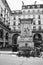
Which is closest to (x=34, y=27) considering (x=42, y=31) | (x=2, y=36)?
Result: (x=42, y=31)

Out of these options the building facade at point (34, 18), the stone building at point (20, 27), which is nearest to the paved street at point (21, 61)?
the stone building at point (20, 27)

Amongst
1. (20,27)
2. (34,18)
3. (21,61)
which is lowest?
(20,27)

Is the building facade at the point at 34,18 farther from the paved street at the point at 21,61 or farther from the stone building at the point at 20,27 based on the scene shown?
the paved street at the point at 21,61

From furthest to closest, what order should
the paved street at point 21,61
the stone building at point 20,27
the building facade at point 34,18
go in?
the building facade at point 34,18, the stone building at point 20,27, the paved street at point 21,61

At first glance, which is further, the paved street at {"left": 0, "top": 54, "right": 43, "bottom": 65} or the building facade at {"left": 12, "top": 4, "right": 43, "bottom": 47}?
the building facade at {"left": 12, "top": 4, "right": 43, "bottom": 47}

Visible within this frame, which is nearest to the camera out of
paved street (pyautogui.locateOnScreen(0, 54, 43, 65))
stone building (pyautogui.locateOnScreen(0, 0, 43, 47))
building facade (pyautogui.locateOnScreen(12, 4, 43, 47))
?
paved street (pyautogui.locateOnScreen(0, 54, 43, 65))

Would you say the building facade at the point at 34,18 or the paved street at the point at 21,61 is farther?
the building facade at the point at 34,18

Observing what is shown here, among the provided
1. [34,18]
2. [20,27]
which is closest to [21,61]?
[20,27]

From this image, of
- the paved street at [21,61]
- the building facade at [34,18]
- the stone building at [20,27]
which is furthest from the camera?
the building facade at [34,18]

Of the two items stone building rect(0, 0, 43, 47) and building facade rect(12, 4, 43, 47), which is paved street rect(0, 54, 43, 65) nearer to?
stone building rect(0, 0, 43, 47)

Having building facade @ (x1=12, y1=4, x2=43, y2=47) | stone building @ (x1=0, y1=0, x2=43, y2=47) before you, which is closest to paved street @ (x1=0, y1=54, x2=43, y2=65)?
stone building @ (x1=0, y1=0, x2=43, y2=47)

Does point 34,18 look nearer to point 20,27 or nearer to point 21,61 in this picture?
point 20,27

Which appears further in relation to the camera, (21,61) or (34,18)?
(34,18)

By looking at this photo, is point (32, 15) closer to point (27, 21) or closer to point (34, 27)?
point (34, 27)
